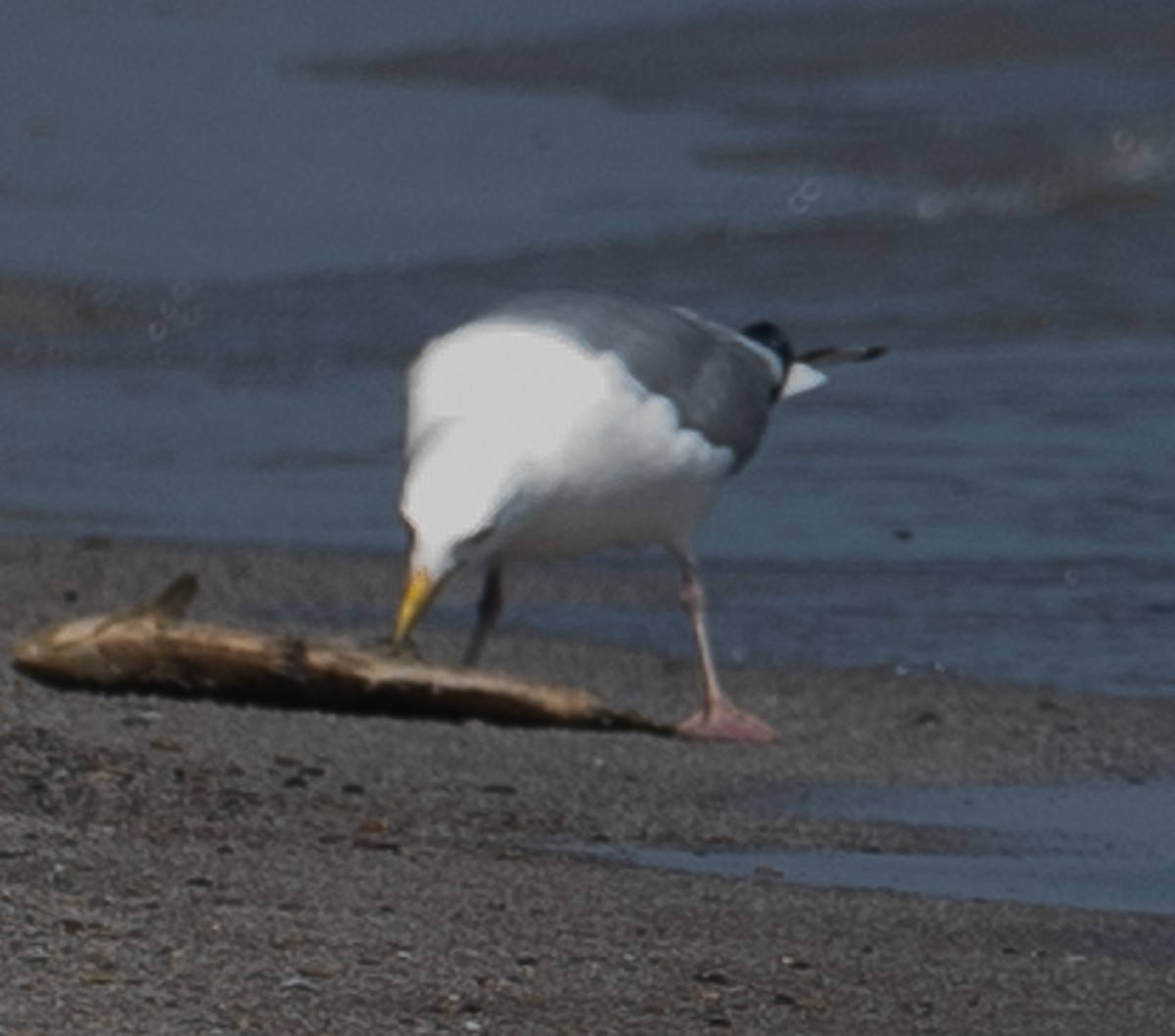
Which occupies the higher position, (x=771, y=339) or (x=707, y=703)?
(x=771, y=339)

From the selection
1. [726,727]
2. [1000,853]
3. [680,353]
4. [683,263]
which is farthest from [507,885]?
[683,263]

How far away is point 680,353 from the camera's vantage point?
8086 mm

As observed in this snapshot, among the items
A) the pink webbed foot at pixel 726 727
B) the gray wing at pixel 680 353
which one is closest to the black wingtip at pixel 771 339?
the gray wing at pixel 680 353

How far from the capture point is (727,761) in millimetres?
7090

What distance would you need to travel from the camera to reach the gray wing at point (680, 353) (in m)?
7.76

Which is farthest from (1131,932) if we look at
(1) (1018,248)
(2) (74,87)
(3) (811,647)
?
(2) (74,87)

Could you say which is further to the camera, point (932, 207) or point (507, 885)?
point (932, 207)

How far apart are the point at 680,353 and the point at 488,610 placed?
0.70 metres

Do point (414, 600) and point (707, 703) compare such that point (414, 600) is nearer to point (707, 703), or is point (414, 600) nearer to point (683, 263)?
point (707, 703)

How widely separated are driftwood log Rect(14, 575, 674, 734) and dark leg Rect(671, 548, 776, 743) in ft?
1.90

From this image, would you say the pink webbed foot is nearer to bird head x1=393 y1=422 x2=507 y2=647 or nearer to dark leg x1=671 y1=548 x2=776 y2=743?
dark leg x1=671 y1=548 x2=776 y2=743

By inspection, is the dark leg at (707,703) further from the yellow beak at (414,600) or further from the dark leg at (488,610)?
the yellow beak at (414,600)

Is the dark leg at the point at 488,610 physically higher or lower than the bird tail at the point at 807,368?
lower

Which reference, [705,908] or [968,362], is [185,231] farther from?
[705,908]
